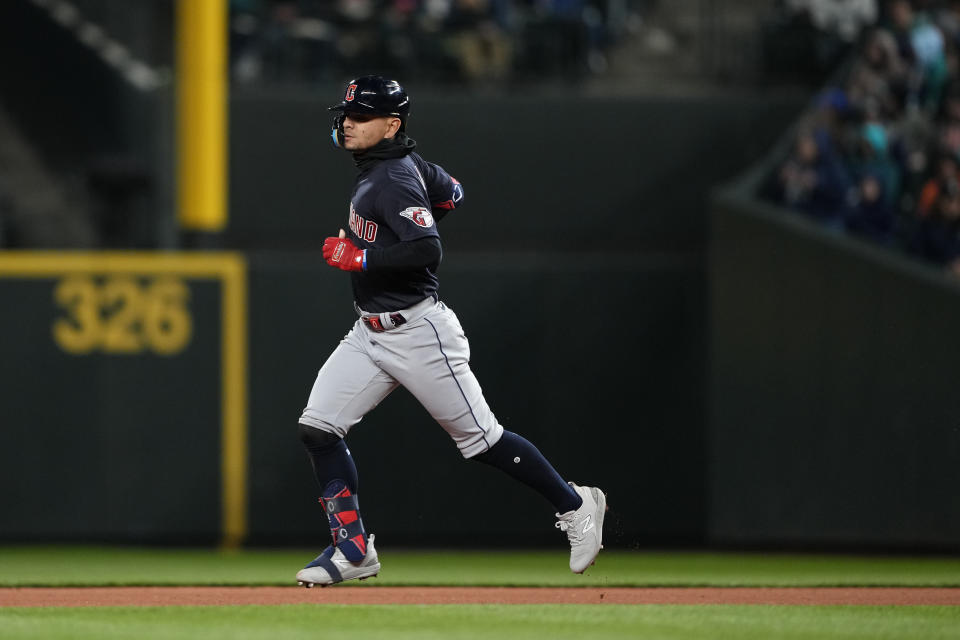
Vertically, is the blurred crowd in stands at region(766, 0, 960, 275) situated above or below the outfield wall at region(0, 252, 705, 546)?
above

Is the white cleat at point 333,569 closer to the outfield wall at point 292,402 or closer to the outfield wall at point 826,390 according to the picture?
the outfield wall at point 292,402

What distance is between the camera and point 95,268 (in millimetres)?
9883

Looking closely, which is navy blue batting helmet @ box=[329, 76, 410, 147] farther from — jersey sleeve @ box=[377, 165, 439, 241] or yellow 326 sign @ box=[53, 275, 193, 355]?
yellow 326 sign @ box=[53, 275, 193, 355]

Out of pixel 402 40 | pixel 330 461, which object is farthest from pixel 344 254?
pixel 402 40

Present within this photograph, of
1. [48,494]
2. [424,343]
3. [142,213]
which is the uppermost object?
[424,343]

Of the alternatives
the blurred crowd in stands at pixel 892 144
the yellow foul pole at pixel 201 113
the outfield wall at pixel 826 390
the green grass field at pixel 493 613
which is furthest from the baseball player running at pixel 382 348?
the yellow foul pole at pixel 201 113

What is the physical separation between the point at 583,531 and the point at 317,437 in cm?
113

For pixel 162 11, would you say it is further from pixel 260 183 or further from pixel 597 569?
pixel 597 569

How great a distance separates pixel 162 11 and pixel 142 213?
1.74m

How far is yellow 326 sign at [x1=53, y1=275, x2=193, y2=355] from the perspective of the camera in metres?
9.91

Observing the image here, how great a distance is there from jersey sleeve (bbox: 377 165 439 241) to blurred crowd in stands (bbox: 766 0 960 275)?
16.2 ft

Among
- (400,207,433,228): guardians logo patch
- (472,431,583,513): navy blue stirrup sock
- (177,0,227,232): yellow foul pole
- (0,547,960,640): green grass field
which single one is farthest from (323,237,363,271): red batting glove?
(177,0,227,232): yellow foul pole

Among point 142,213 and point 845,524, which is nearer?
point 845,524

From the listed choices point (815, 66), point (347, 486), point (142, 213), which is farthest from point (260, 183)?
point (347, 486)
